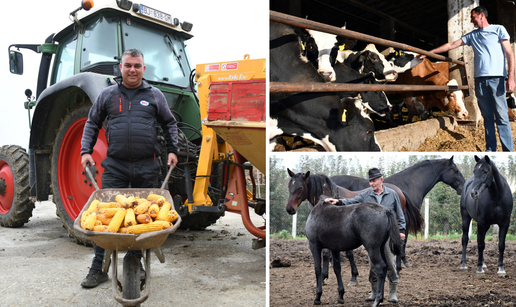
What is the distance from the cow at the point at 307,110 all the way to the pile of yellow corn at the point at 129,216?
0.96 m

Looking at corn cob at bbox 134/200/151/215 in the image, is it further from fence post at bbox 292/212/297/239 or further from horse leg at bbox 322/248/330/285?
horse leg at bbox 322/248/330/285

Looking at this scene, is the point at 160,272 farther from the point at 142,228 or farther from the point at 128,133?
the point at 142,228

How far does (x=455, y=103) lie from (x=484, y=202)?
3650 mm

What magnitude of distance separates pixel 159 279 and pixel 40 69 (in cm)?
350

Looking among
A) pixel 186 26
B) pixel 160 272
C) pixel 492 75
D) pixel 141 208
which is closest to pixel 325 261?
pixel 141 208

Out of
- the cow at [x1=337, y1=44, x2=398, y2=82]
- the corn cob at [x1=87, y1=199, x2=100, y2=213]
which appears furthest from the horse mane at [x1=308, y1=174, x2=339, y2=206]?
the cow at [x1=337, y1=44, x2=398, y2=82]

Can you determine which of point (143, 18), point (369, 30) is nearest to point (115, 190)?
point (143, 18)

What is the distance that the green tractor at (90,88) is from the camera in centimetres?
369

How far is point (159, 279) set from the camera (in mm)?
2855

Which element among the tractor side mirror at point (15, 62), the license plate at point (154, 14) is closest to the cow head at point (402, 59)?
the license plate at point (154, 14)

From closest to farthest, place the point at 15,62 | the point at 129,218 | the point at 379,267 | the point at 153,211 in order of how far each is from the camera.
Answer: the point at 379,267
the point at 129,218
the point at 153,211
the point at 15,62

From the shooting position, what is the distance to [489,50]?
328 centimetres

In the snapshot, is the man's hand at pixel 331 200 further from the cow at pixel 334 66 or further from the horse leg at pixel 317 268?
the cow at pixel 334 66

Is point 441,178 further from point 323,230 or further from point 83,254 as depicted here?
point 83,254
